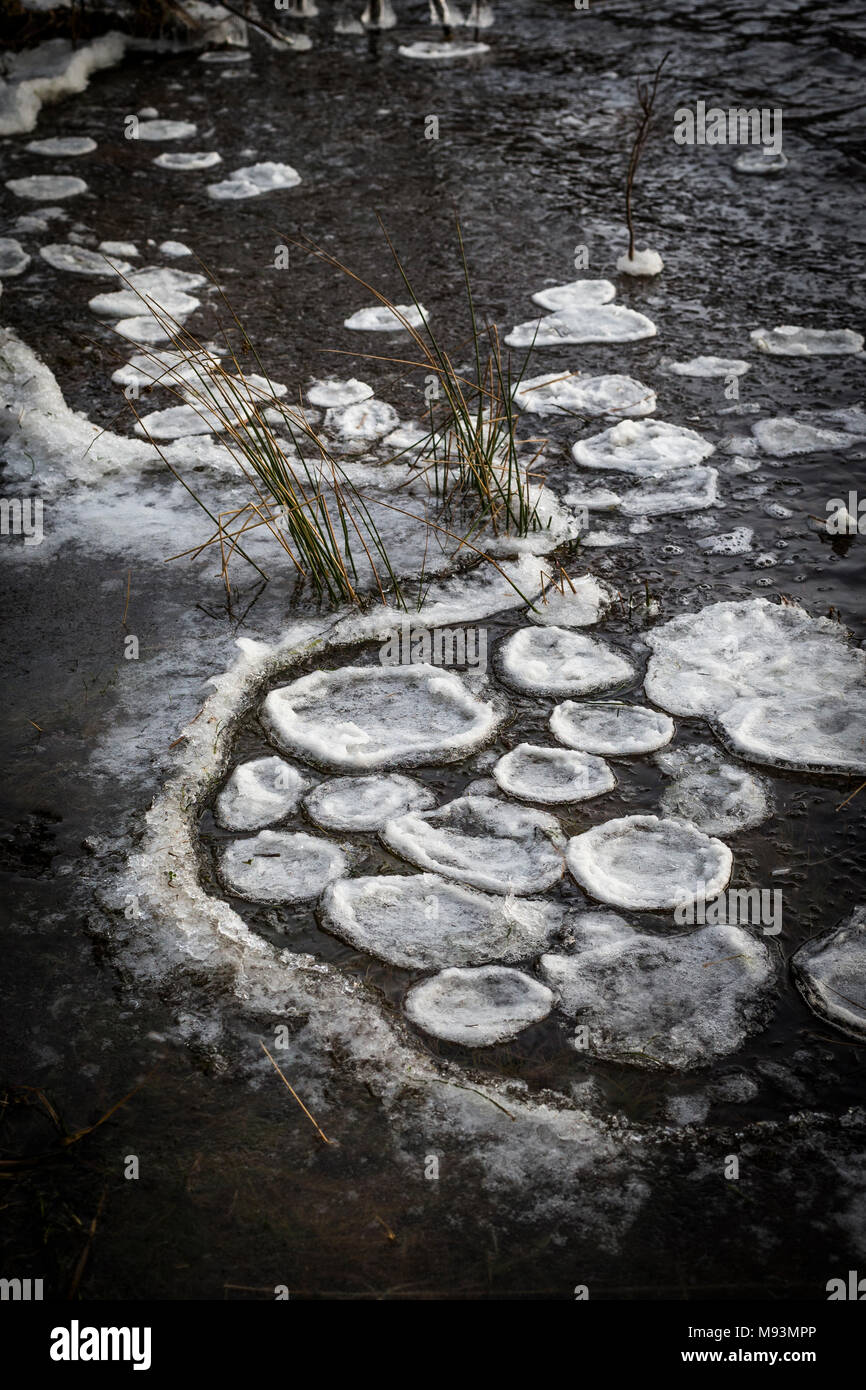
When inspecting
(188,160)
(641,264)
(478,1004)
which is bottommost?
(478,1004)

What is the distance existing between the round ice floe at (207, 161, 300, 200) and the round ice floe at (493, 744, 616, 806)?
3.94 metres

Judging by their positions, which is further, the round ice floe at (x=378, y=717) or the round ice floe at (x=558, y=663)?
the round ice floe at (x=558, y=663)

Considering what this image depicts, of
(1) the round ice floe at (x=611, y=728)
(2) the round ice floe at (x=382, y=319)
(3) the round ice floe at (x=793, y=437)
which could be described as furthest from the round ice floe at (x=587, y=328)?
(1) the round ice floe at (x=611, y=728)

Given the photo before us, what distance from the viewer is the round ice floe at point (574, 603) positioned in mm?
2887

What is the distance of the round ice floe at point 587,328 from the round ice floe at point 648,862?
2.31 m

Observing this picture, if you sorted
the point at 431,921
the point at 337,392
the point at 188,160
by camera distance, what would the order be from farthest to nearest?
the point at 188,160 < the point at 337,392 < the point at 431,921

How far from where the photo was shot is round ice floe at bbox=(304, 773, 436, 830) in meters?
2.35

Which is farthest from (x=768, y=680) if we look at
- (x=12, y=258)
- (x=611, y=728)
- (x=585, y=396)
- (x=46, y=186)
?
(x=46, y=186)

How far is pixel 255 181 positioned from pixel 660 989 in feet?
15.6

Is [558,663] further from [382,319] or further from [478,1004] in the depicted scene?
[382,319]

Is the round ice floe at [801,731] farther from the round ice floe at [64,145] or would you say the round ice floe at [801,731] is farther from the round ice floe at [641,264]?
the round ice floe at [64,145]

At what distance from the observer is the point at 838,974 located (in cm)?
200

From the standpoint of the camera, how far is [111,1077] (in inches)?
72.8

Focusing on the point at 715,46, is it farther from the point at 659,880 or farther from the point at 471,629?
the point at 659,880
